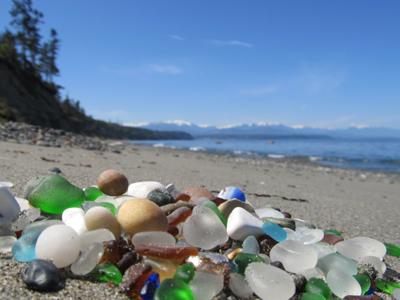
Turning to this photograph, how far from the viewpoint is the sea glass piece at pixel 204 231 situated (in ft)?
6.01

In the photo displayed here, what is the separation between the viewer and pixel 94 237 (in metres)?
1.69

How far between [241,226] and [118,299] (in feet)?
2.32

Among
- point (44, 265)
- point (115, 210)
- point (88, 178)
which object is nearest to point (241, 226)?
point (115, 210)

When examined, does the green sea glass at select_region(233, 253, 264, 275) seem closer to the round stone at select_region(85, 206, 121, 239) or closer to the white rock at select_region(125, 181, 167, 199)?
the round stone at select_region(85, 206, 121, 239)

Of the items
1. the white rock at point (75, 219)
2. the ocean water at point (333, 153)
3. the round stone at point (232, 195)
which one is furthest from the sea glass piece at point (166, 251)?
the ocean water at point (333, 153)

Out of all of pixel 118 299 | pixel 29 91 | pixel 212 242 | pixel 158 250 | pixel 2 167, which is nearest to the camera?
pixel 118 299

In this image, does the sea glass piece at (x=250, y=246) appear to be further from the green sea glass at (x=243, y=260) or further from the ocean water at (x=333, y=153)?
the ocean water at (x=333, y=153)

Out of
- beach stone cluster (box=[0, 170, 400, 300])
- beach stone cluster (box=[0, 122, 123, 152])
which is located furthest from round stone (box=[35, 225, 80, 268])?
beach stone cluster (box=[0, 122, 123, 152])

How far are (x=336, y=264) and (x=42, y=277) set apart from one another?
1178mm

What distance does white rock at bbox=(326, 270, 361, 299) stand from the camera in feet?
5.53

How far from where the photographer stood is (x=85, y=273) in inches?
63.0

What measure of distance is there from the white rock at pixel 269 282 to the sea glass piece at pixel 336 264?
0.99 feet

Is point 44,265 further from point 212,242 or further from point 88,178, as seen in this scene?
point 88,178

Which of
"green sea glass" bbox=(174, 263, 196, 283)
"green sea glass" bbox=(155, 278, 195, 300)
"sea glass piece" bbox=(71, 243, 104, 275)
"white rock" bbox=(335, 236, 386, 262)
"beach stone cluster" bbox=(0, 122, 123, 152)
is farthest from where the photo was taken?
"beach stone cluster" bbox=(0, 122, 123, 152)
